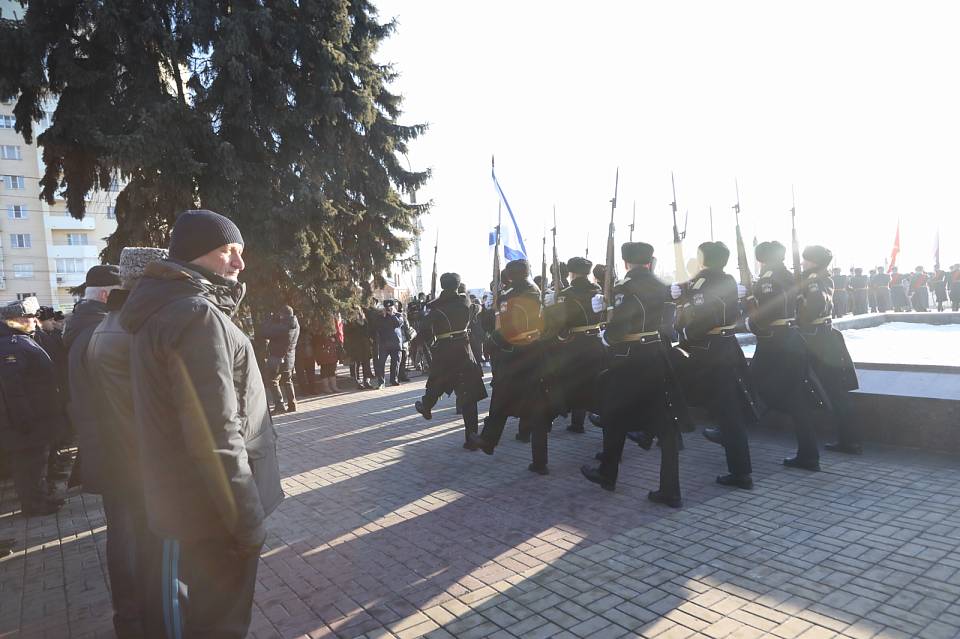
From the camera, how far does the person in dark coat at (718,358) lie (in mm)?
5570

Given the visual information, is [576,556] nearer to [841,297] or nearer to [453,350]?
[453,350]

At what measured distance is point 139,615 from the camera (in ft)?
11.3

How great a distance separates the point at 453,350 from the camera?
8.00 metres

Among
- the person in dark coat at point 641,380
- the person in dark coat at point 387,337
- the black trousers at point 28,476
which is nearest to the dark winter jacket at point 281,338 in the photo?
the person in dark coat at point 387,337

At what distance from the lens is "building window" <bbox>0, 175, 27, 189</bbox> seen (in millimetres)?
47531

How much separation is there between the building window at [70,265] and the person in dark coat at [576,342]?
54835 millimetres

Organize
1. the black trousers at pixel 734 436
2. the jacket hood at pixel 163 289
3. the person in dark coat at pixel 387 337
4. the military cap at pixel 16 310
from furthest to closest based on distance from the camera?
the person in dark coat at pixel 387 337 → the military cap at pixel 16 310 → the black trousers at pixel 734 436 → the jacket hood at pixel 163 289

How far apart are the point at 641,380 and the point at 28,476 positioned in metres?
6.05

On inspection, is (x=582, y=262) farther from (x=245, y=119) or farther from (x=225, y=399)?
(x=245, y=119)

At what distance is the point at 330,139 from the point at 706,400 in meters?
10.2

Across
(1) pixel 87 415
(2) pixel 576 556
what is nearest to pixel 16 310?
(1) pixel 87 415

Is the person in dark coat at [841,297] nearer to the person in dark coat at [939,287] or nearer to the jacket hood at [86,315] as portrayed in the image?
the person in dark coat at [939,287]

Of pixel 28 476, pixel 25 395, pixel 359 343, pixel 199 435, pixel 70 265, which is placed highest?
pixel 70 265

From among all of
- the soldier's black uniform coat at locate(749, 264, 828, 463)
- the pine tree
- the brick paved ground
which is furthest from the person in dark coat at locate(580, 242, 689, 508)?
the pine tree
